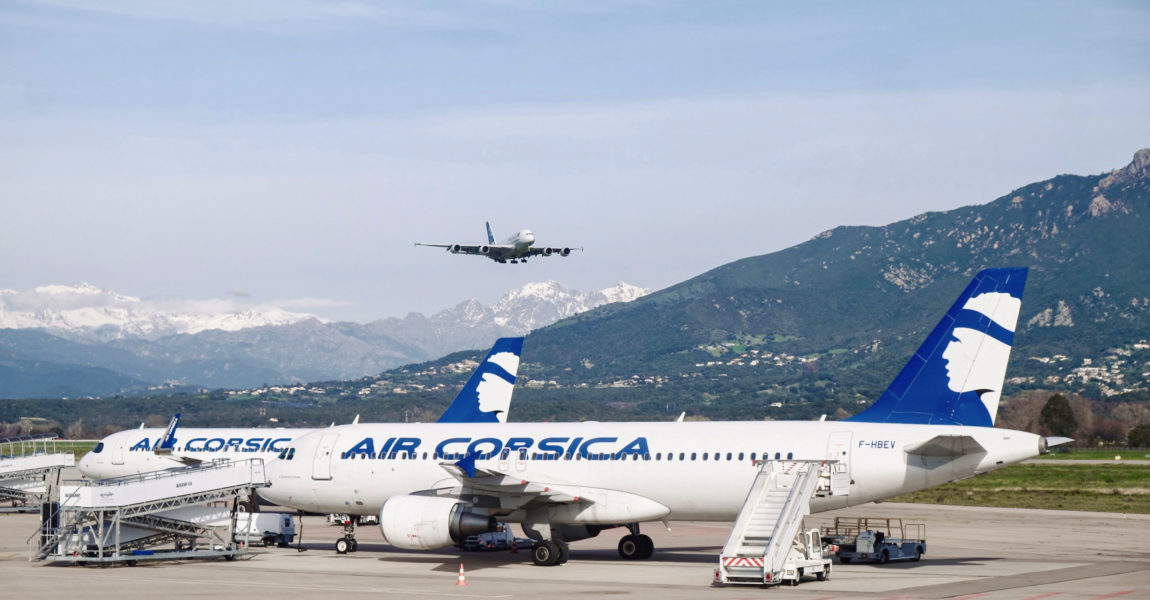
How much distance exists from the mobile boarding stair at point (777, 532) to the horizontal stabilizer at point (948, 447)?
2261mm

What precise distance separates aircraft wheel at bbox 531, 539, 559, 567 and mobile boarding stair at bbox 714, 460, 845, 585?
20.0 feet

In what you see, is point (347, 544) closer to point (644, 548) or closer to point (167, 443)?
point (644, 548)

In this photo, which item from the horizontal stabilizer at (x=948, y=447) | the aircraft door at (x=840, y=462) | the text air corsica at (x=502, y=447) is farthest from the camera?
the text air corsica at (x=502, y=447)

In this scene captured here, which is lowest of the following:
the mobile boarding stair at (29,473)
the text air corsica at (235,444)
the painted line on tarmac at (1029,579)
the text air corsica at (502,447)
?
the painted line on tarmac at (1029,579)

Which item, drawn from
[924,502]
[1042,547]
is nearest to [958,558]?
[1042,547]

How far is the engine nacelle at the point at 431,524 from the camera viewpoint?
110 feet

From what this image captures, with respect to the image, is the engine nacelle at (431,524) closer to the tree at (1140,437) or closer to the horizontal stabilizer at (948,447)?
the horizontal stabilizer at (948,447)

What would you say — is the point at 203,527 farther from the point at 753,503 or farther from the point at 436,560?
the point at 753,503

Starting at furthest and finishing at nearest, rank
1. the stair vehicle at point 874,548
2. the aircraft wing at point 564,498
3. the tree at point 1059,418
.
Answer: the tree at point 1059,418
the stair vehicle at point 874,548
the aircraft wing at point 564,498

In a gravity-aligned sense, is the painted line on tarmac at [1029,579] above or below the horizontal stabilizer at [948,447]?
below

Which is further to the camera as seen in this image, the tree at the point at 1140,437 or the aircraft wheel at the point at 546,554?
the tree at the point at 1140,437

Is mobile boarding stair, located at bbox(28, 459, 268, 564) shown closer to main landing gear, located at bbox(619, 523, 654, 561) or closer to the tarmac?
the tarmac

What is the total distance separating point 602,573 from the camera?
106 feet

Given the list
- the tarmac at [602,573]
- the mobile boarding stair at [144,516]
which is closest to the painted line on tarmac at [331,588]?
the tarmac at [602,573]
